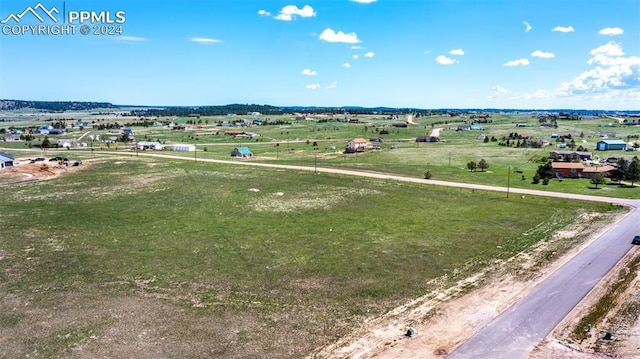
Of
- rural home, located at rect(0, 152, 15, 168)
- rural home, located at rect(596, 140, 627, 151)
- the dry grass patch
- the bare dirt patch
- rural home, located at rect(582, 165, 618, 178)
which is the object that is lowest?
the bare dirt patch

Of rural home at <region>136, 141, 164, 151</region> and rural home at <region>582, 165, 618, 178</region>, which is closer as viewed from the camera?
rural home at <region>582, 165, 618, 178</region>

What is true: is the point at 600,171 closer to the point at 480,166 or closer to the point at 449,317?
the point at 480,166

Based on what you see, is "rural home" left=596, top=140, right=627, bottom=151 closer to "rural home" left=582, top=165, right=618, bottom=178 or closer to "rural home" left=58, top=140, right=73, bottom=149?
"rural home" left=582, top=165, right=618, bottom=178

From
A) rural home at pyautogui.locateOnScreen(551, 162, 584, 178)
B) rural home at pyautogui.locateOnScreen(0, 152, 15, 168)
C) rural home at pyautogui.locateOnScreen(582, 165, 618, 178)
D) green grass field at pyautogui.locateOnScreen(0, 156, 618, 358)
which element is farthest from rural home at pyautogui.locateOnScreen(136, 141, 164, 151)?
rural home at pyautogui.locateOnScreen(582, 165, 618, 178)

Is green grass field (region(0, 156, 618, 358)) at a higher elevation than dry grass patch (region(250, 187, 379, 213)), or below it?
below

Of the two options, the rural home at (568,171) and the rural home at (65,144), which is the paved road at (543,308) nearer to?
the rural home at (568,171)

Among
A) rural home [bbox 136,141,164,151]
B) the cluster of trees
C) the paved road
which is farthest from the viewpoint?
rural home [bbox 136,141,164,151]
